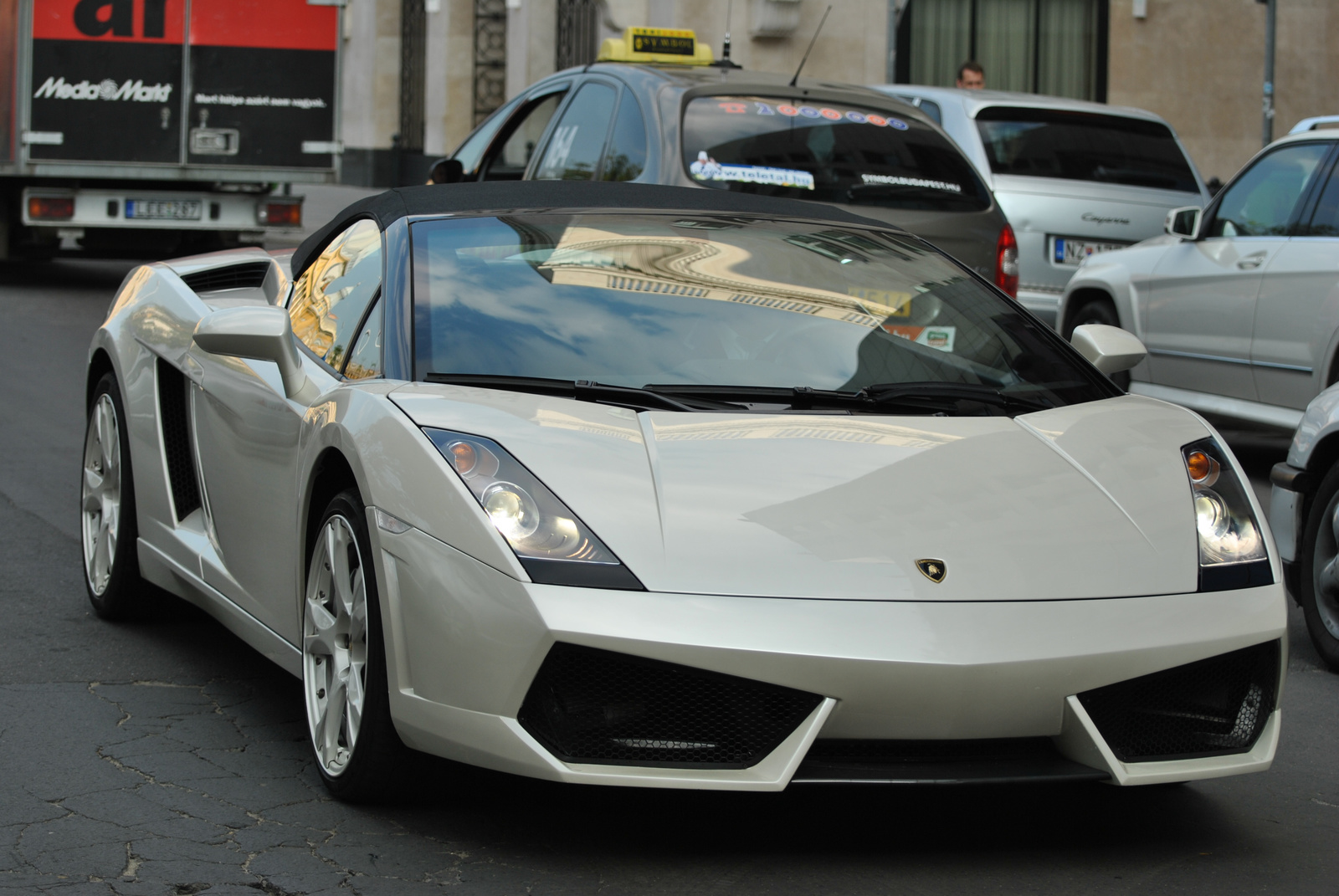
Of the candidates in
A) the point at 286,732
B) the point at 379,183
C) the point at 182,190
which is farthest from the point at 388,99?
the point at 286,732

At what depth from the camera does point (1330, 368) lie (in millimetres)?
8242

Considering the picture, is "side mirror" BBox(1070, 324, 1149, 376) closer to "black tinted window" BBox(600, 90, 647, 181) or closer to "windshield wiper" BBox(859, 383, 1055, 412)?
"windshield wiper" BBox(859, 383, 1055, 412)

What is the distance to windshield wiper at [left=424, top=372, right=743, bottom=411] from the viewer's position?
396 centimetres

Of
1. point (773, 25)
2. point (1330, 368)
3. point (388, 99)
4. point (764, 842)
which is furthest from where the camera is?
point (388, 99)

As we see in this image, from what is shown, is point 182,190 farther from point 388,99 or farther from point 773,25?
point 388,99

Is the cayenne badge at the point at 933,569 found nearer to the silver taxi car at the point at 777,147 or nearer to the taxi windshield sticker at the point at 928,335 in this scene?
the taxi windshield sticker at the point at 928,335

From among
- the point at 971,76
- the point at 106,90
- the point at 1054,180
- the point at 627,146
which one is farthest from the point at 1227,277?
the point at 106,90

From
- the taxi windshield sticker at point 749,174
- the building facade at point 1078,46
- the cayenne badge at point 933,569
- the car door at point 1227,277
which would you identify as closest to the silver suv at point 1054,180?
the car door at point 1227,277

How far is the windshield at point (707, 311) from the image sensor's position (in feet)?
13.6

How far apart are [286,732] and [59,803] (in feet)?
2.24

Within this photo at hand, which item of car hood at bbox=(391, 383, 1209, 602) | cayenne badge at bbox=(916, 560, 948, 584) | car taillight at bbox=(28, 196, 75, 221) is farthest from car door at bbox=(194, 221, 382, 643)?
car taillight at bbox=(28, 196, 75, 221)

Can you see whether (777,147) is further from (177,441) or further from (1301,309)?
(177,441)

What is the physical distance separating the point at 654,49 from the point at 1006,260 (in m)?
2.55

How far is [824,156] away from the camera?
8.16m
